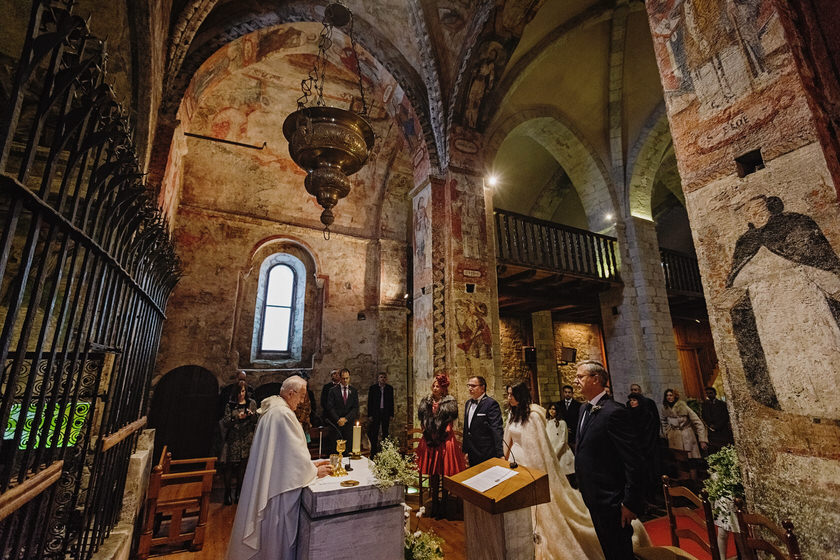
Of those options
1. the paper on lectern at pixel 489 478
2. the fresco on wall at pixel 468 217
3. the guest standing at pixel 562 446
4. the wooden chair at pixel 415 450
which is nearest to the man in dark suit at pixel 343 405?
the wooden chair at pixel 415 450

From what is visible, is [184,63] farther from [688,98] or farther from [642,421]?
[642,421]

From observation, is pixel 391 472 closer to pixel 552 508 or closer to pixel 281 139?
pixel 552 508

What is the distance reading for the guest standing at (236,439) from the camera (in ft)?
18.1

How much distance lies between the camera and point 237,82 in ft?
27.0

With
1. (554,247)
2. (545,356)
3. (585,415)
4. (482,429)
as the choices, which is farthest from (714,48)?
(545,356)

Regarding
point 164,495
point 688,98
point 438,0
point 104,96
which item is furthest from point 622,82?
point 164,495

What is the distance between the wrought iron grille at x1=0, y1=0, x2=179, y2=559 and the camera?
117 cm

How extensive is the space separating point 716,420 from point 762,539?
660 cm

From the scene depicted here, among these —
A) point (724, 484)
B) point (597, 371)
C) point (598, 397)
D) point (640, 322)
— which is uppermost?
point (640, 322)

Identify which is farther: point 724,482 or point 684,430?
point 684,430

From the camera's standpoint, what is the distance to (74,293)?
5.67 ft

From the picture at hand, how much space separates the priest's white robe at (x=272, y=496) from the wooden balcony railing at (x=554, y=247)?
537 cm

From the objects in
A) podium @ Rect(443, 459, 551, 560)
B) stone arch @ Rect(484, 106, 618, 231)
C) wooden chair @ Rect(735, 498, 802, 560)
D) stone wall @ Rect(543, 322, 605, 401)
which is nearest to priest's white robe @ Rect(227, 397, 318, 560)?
podium @ Rect(443, 459, 551, 560)

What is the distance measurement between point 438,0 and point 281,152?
16.2ft
